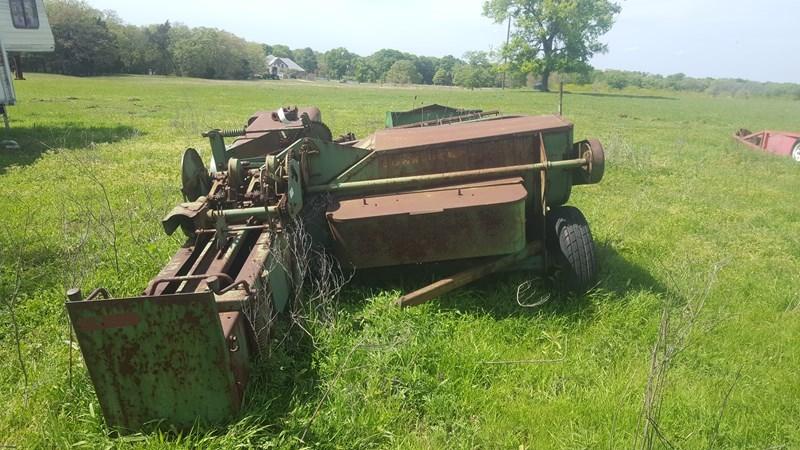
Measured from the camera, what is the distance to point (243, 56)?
74812mm

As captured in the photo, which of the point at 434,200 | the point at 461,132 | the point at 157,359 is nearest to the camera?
the point at 157,359

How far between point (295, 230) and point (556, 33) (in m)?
53.2

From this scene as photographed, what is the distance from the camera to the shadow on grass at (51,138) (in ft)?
35.2

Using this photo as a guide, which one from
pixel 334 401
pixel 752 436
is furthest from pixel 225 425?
pixel 752 436

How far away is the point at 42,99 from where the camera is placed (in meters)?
24.0

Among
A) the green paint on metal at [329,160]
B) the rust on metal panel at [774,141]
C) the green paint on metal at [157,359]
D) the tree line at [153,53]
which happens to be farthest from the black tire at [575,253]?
the tree line at [153,53]

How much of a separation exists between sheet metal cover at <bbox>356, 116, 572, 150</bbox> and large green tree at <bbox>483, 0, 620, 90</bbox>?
4814 cm

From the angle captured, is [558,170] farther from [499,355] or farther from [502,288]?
[499,355]

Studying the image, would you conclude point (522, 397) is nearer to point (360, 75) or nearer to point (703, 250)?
point (703, 250)

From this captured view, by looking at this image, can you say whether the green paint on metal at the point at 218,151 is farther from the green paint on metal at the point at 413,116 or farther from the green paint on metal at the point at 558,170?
the green paint on metal at the point at 413,116

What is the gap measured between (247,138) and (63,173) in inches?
240

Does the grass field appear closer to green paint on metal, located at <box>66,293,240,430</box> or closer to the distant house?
green paint on metal, located at <box>66,293,240,430</box>

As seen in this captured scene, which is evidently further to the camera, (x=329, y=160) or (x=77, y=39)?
(x=77, y=39)

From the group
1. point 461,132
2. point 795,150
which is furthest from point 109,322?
point 795,150
